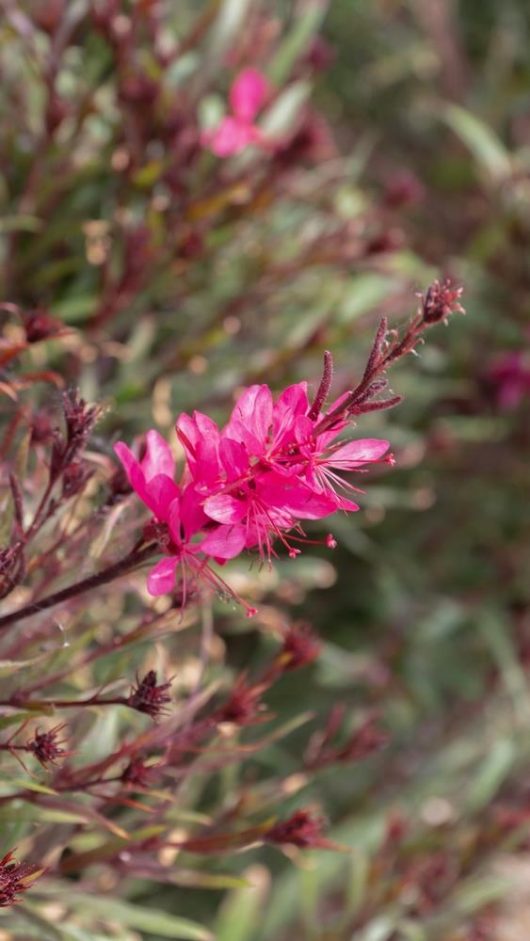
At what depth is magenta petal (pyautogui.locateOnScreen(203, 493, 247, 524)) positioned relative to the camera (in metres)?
0.61

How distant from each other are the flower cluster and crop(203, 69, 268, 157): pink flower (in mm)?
749

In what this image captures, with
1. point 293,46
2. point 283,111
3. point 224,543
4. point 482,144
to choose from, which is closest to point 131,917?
point 224,543

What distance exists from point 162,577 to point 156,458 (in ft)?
0.27

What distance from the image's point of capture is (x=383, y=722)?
1.81m

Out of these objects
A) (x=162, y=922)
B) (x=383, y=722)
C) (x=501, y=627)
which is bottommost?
(x=162, y=922)

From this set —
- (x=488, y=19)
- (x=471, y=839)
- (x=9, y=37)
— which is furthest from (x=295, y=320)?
(x=488, y=19)

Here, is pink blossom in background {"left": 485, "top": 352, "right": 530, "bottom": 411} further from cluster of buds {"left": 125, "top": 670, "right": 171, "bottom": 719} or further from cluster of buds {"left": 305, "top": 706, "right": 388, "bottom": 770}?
cluster of buds {"left": 125, "top": 670, "right": 171, "bottom": 719}

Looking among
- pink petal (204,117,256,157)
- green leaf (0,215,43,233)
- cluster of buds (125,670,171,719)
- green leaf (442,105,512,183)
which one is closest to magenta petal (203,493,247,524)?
cluster of buds (125,670,171,719)

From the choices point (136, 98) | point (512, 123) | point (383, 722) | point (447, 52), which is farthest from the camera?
point (512, 123)

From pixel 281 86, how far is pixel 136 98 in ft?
1.46

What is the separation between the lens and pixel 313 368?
53.6 inches

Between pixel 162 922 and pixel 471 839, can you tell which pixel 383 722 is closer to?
pixel 471 839

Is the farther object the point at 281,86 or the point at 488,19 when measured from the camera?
the point at 488,19

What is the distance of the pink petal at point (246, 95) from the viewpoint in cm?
133
